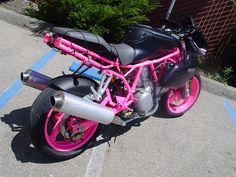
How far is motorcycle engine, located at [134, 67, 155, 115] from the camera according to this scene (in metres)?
3.73

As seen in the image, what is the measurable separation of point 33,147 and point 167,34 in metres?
1.94

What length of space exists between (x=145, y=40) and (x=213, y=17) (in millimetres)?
3300

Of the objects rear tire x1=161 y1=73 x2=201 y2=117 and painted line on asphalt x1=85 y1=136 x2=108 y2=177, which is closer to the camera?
painted line on asphalt x1=85 y1=136 x2=108 y2=177

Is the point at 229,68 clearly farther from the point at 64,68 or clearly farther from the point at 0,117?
the point at 0,117

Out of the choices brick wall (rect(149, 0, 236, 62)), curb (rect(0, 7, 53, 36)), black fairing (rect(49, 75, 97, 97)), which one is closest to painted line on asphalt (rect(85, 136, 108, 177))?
black fairing (rect(49, 75, 97, 97))

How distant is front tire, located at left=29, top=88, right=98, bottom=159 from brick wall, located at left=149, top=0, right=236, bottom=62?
3.88 meters

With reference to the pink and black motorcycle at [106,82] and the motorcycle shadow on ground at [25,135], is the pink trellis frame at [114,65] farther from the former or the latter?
the motorcycle shadow on ground at [25,135]

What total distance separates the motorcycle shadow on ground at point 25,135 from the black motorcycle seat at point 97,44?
0.85 meters

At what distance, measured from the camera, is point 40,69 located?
5.08 meters

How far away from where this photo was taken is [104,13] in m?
5.61

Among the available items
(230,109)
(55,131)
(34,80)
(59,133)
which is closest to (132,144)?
(59,133)

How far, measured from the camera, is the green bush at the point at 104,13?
5.62 meters

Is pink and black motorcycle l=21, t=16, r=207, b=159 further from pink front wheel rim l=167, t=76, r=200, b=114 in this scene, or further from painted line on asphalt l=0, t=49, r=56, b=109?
painted line on asphalt l=0, t=49, r=56, b=109

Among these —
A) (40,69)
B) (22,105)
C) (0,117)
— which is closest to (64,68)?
(40,69)
